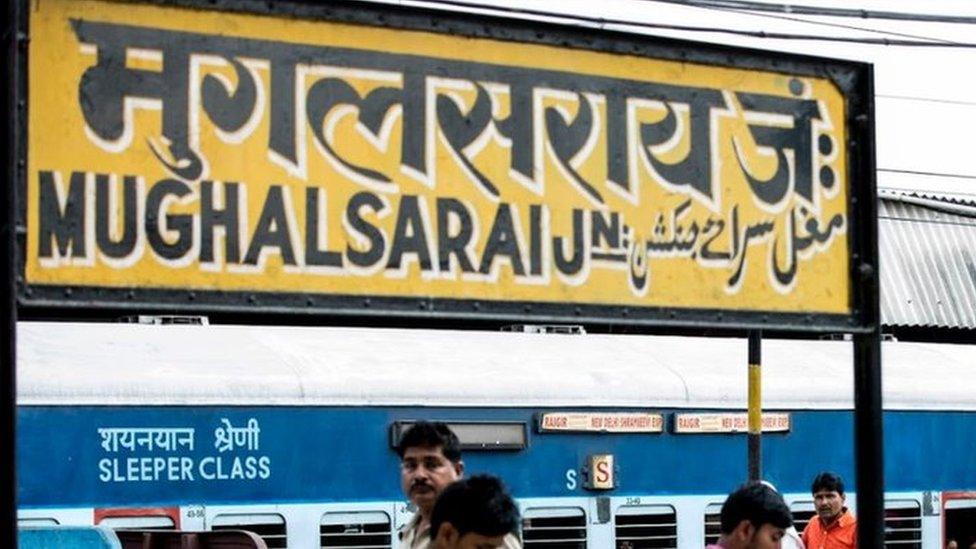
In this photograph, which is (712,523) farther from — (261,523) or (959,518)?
(261,523)

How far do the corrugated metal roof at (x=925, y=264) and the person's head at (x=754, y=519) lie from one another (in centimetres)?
1615

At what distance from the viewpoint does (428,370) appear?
44.6 feet

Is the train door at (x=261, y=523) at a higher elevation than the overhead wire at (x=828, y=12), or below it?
below

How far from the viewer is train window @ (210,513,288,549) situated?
41.2 feet

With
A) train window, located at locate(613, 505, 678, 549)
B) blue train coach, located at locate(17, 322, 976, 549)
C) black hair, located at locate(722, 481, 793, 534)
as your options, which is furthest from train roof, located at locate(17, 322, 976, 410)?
black hair, located at locate(722, 481, 793, 534)

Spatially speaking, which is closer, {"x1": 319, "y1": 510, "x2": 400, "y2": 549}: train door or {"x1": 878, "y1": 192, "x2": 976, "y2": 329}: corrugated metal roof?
{"x1": 319, "y1": 510, "x2": 400, "y2": 549}: train door

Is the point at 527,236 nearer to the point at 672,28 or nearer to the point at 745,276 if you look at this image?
the point at 745,276

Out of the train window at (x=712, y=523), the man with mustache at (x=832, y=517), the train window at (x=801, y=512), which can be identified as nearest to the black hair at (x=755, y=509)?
the man with mustache at (x=832, y=517)

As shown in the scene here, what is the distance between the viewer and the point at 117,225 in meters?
4.74

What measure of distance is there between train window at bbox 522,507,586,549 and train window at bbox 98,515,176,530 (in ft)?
8.02

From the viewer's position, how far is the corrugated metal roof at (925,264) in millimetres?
23328

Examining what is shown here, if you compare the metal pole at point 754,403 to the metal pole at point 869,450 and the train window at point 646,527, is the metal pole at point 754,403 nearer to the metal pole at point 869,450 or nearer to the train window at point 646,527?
the train window at point 646,527

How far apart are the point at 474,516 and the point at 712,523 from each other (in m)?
9.74

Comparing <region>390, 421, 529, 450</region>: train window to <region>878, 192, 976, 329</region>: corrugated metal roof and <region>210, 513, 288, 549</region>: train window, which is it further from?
<region>878, 192, 976, 329</region>: corrugated metal roof
